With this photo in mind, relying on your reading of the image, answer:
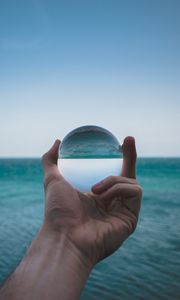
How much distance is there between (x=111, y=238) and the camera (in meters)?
2.57

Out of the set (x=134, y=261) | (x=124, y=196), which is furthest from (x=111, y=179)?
(x=134, y=261)

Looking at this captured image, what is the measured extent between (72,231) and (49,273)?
1.22 ft

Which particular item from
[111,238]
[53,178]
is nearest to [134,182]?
[111,238]

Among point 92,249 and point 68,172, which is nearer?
point 92,249

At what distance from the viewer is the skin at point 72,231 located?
7.27 ft

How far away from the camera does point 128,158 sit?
9.46 ft

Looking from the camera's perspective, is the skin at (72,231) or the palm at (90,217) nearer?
the skin at (72,231)

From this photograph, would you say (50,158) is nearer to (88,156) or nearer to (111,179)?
(88,156)

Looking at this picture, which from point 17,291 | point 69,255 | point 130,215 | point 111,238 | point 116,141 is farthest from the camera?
point 116,141

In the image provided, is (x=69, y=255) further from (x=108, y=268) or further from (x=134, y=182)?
(x=108, y=268)

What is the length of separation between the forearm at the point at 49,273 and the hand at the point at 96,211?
0.21 feet

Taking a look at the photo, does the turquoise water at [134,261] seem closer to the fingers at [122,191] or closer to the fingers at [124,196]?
the fingers at [124,196]

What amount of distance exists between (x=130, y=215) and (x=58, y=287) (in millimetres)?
837

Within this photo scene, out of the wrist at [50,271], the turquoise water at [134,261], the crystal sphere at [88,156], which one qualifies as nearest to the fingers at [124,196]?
the crystal sphere at [88,156]
